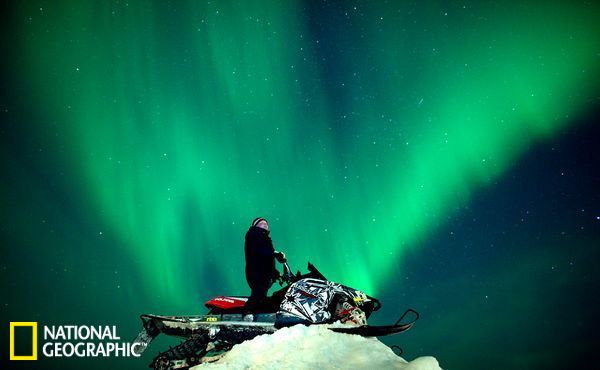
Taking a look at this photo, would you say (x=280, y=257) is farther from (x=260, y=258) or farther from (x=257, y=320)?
(x=257, y=320)

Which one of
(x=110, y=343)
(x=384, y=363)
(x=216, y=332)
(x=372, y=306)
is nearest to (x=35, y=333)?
(x=110, y=343)

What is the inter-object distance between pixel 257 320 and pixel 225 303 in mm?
869

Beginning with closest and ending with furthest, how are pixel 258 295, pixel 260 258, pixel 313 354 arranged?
pixel 313 354
pixel 258 295
pixel 260 258

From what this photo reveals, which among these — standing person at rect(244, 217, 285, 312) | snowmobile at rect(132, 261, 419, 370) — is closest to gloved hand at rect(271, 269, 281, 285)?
standing person at rect(244, 217, 285, 312)

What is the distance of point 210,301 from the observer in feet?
22.7

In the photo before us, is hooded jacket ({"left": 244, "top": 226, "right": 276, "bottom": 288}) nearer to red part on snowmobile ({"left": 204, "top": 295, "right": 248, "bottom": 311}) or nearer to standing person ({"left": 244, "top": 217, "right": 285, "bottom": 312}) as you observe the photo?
standing person ({"left": 244, "top": 217, "right": 285, "bottom": 312})

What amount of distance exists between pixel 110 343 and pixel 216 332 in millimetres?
4937

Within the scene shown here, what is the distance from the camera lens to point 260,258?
732 cm

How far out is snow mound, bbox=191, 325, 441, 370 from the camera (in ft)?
14.2

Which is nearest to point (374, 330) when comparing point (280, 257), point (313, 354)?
point (313, 354)

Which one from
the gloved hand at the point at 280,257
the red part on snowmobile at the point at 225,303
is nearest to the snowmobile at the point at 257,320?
the red part on snowmobile at the point at 225,303

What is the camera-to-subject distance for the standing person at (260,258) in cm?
720

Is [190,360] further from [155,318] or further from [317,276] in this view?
[317,276]

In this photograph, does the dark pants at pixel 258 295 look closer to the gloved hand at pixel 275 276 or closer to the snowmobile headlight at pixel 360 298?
the gloved hand at pixel 275 276
